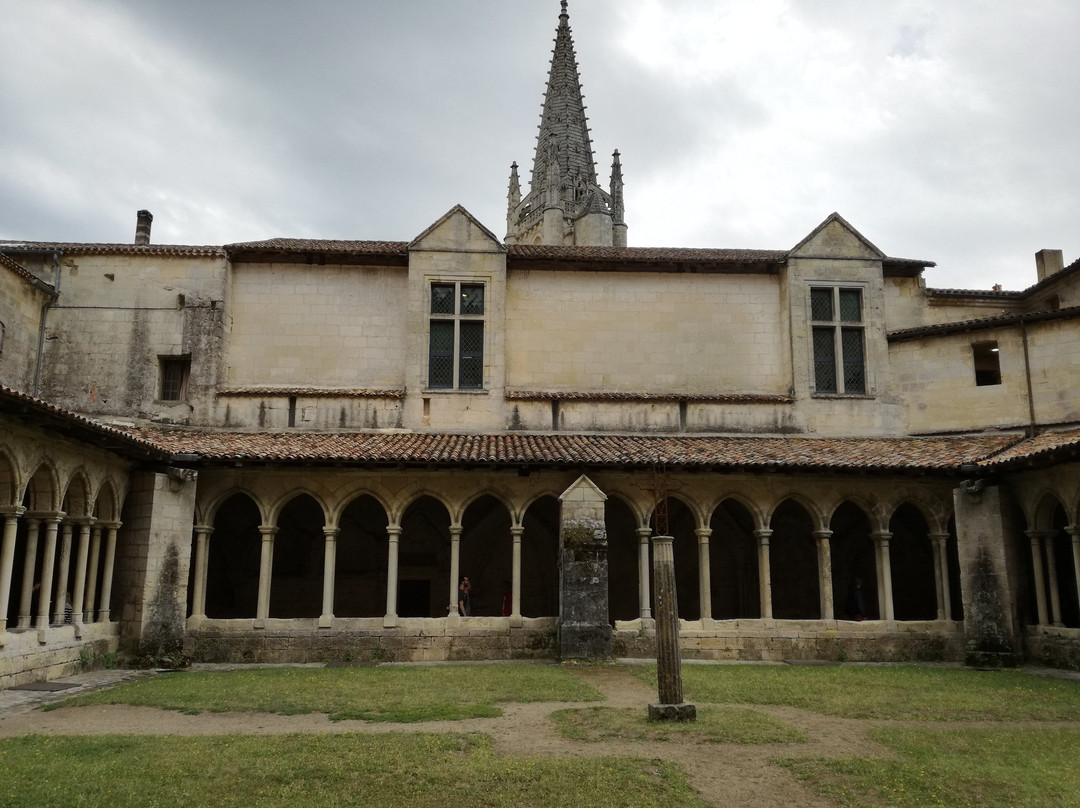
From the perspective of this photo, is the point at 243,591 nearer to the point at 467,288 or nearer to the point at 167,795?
the point at 467,288

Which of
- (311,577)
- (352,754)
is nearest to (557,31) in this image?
(311,577)

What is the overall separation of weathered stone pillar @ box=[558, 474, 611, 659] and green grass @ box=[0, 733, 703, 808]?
689cm

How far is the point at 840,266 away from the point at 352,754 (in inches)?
663

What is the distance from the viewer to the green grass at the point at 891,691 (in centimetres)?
1031

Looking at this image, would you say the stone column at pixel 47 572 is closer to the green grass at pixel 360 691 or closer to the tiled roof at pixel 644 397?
the green grass at pixel 360 691

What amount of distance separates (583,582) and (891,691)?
5469 mm

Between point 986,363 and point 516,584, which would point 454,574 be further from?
point 986,363

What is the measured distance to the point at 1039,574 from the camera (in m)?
15.8

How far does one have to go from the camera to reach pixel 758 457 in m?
16.7

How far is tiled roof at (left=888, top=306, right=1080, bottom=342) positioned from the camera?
17.8 metres

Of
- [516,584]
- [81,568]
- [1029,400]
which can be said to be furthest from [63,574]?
[1029,400]

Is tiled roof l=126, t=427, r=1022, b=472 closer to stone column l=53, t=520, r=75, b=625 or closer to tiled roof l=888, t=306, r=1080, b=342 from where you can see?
stone column l=53, t=520, r=75, b=625

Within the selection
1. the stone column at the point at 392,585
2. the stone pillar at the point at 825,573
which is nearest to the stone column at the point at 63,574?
the stone column at the point at 392,585

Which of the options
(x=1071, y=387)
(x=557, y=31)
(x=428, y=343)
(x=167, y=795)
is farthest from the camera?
(x=557, y=31)
